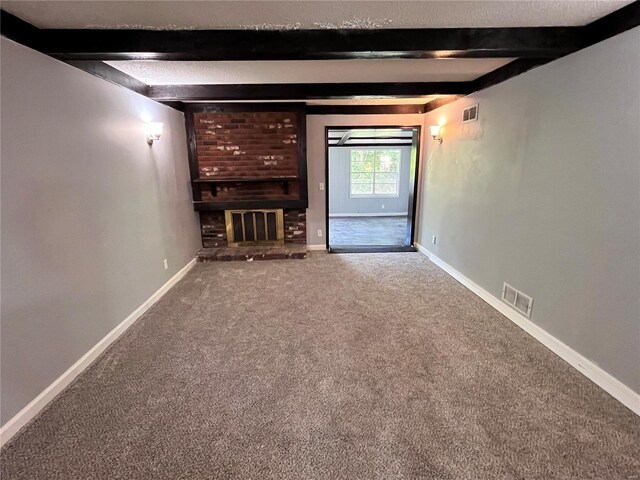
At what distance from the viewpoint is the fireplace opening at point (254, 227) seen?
4.93 meters

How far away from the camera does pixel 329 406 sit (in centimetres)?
185

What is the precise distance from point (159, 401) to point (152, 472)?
50 cm

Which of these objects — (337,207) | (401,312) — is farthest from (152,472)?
(337,207)

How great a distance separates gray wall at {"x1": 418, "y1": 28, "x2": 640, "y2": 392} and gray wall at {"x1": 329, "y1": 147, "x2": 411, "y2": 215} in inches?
214

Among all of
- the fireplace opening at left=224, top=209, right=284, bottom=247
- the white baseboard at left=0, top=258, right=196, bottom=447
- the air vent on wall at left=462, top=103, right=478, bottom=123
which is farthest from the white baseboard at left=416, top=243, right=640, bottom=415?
the white baseboard at left=0, top=258, right=196, bottom=447

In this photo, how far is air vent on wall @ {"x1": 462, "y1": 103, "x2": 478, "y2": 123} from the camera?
11.2 feet

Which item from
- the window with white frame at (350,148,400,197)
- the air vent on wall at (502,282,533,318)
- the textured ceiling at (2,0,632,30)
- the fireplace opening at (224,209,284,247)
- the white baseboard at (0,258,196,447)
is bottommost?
the white baseboard at (0,258,196,447)

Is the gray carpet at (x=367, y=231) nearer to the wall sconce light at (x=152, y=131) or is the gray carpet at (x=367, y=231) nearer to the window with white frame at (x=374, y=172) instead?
the window with white frame at (x=374, y=172)

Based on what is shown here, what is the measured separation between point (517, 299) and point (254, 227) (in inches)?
146

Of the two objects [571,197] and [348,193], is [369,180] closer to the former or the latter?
[348,193]

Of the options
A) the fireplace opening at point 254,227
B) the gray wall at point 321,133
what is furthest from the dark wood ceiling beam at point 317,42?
the fireplace opening at point 254,227

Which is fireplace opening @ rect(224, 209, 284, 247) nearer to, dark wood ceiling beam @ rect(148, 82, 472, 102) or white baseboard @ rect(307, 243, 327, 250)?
white baseboard @ rect(307, 243, 327, 250)

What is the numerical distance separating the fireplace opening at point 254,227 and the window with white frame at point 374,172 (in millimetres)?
4463

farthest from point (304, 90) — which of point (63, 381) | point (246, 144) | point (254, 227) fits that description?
Result: point (63, 381)
